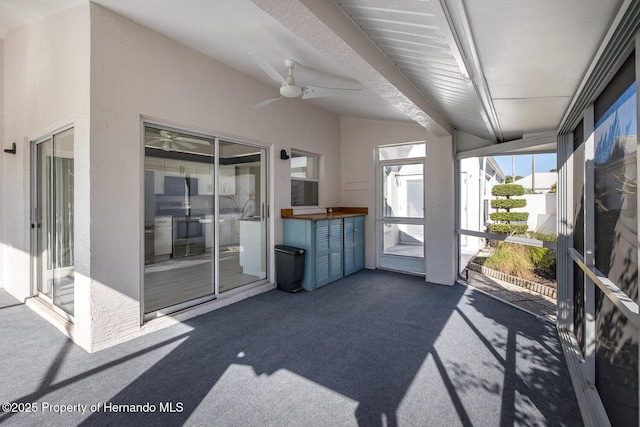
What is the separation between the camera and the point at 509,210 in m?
4.50

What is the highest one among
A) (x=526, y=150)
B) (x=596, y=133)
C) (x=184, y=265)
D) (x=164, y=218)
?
(x=526, y=150)

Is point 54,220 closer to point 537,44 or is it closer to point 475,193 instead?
point 537,44

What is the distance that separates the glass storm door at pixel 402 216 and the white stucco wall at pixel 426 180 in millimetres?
217

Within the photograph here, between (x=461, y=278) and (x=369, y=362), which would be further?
(x=461, y=278)

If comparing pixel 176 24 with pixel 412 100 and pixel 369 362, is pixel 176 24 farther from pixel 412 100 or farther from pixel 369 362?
pixel 369 362

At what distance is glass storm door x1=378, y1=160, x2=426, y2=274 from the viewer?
5.53 meters

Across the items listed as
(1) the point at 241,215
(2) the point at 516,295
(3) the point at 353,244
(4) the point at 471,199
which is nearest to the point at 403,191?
(4) the point at 471,199

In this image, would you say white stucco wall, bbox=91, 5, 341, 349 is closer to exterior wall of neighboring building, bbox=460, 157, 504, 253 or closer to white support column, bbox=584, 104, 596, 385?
white support column, bbox=584, 104, 596, 385

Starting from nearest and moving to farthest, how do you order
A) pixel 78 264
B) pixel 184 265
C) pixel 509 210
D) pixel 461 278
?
pixel 78 264 → pixel 184 265 → pixel 509 210 → pixel 461 278

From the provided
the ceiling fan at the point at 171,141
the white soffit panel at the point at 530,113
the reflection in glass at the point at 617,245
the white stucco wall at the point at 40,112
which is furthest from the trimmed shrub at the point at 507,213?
the white stucco wall at the point at 40,112

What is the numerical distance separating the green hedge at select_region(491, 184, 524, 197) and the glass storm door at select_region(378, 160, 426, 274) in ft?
3.93

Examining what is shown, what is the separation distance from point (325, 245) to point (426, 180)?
2.09 m

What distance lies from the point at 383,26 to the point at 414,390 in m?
2.63

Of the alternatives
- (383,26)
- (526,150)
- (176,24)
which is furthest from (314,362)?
→ (526,150)
